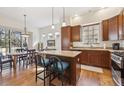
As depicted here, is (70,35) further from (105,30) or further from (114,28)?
(114,28)

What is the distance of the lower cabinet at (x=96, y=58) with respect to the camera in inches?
175

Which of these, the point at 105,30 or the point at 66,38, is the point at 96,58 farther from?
the point at 66,38

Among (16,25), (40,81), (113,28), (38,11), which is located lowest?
(40,81)

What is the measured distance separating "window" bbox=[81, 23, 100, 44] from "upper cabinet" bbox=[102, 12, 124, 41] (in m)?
0.65

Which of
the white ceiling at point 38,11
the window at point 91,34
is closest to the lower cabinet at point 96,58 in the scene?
the window at point 91,34

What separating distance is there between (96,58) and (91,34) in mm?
1544

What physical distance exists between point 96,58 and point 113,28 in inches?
56.1

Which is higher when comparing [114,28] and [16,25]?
[16,25]

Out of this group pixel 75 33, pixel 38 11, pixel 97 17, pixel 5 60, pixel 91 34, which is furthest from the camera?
pixel 75 33

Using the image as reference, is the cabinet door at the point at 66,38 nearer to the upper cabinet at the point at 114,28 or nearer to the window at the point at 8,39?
the upper cabinet at the point at 114,28

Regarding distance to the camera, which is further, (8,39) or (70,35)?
(8,39)

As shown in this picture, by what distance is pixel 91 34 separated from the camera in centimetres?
579

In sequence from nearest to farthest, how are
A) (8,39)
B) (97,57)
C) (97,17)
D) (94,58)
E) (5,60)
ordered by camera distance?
1. (5,60)
2. (97,57)
3. (94,58)
4. (97,17)
5. (8,39)

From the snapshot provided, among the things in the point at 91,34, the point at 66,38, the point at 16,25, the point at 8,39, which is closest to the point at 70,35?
the point at 66,38
